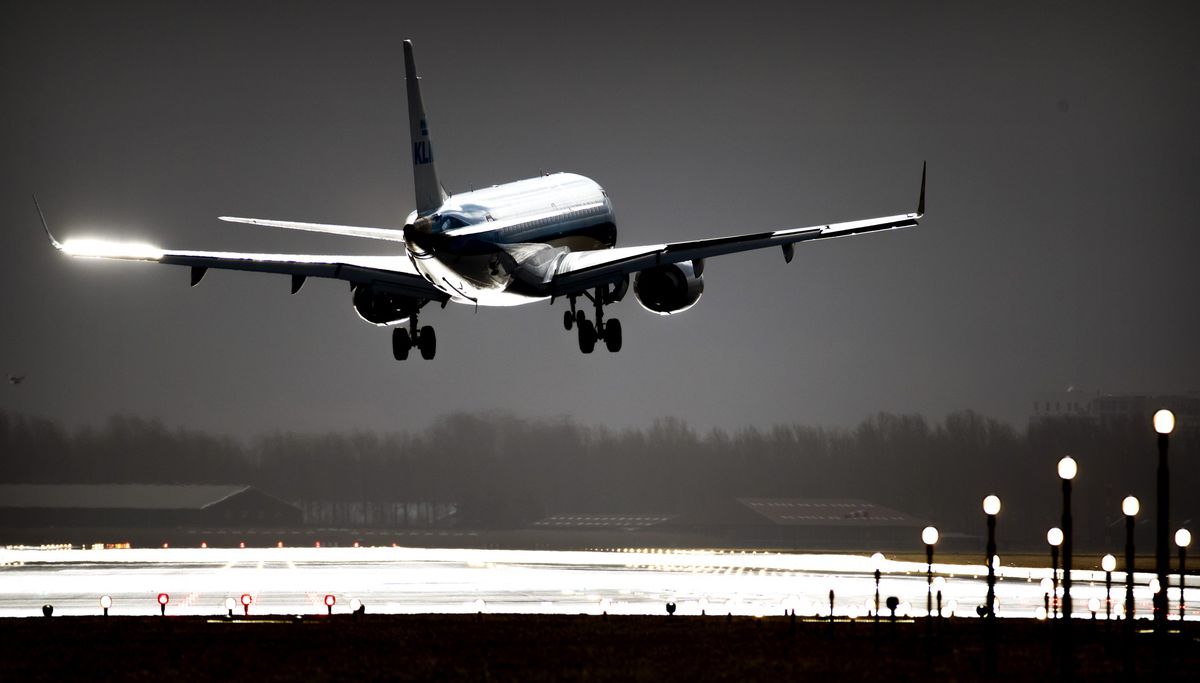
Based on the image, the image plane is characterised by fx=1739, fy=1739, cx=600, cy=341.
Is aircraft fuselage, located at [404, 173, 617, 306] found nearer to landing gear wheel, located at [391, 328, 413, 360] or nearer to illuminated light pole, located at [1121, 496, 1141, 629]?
landing gear wheel, located at [391, 328, 413, 360]

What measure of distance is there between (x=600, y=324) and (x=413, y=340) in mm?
8545

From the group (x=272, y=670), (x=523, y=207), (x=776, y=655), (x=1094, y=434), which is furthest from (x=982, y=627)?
(x=1094, y=434)

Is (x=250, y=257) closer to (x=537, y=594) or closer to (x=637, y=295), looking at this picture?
(x=637, y=295)

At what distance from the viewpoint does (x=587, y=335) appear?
7900cm

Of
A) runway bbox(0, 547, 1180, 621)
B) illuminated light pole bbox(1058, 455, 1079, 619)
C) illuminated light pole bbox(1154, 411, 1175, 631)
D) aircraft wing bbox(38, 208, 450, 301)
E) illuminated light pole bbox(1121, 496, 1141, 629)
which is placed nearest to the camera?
illuminated light pole bbox(1154, 411, 1175, 631)

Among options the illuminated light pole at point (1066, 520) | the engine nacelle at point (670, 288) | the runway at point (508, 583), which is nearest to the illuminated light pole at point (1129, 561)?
the illuminated light pole at point (1066, 520)

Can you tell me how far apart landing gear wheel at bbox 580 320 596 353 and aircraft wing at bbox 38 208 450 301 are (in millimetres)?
7173

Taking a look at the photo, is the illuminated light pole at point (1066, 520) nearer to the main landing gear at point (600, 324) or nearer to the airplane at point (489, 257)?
the airplane at point (489, 257)

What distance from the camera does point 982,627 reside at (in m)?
68.4

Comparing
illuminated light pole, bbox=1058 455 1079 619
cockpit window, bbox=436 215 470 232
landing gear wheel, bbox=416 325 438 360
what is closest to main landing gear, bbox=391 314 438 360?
landing gear wheel, bbox=416 325 438 360

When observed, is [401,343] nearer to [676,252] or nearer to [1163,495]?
[676,252]

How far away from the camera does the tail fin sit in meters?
71.3

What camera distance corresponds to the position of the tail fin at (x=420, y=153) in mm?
71312

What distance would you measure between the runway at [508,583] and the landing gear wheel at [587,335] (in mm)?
12561
